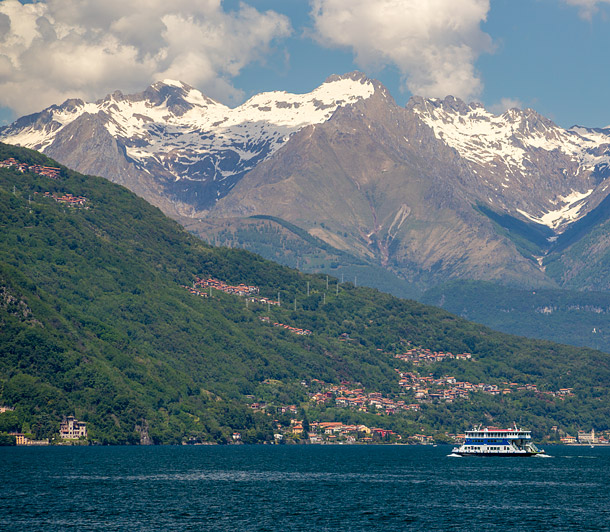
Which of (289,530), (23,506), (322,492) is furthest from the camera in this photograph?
(322,492)

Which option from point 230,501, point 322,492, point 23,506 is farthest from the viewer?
point 322,492

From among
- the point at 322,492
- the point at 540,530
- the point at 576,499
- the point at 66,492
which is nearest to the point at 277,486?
the point at 322,492

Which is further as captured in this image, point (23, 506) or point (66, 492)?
point (66, 492)

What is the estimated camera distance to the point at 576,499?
590ft

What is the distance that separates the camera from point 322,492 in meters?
186

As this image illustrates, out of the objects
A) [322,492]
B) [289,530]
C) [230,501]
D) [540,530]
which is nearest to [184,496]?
[230,501]

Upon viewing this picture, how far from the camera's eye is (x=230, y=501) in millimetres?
169125

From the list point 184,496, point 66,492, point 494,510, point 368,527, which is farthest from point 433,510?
point 66,492

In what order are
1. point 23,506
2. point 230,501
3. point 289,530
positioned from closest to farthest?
point 289,530 < point 23,506 < point 230,501

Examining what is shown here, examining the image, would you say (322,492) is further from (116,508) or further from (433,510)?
(116,508)

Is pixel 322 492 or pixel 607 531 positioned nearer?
pixel 607 531

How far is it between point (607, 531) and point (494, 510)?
23755mm

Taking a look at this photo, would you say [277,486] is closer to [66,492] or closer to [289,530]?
[66,492]

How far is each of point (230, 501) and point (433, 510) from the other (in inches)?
1197
